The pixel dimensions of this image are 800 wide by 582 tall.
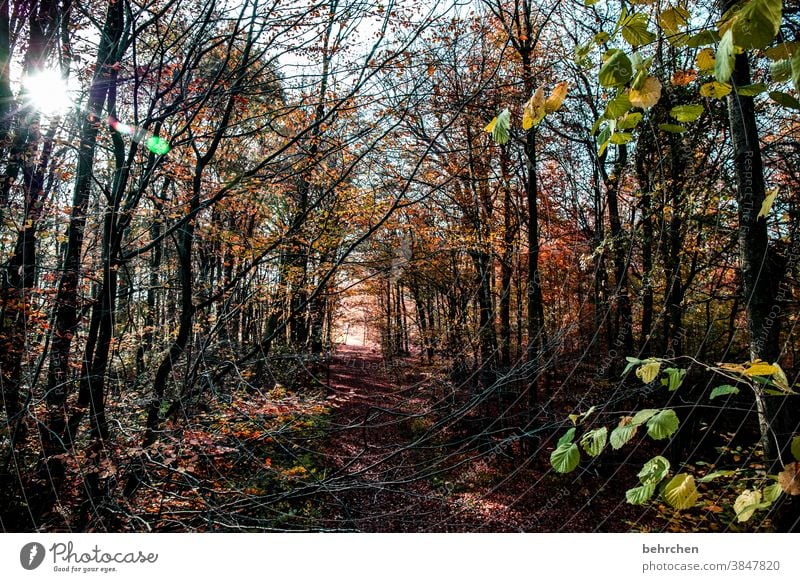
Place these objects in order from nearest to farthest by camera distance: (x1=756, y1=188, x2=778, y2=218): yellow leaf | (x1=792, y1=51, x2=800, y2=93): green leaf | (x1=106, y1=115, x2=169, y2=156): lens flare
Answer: (x1=792, y1=51, x2=800, y2=93): green leaf < (x1=756, y1=188, x2=778, y2=218): yellow leaf < (x1=106, y1=115, x2=169, y2=156): lens flare

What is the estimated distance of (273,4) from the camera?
2.42 meters

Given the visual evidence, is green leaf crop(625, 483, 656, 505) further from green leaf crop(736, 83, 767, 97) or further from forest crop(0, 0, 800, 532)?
green leaf crop(736, 83, 767, 97)

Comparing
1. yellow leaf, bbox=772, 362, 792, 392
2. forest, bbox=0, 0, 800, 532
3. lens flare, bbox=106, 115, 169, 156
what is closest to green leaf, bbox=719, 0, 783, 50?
forest, bbox=0, 0, 800, 532

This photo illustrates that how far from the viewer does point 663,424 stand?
81cm

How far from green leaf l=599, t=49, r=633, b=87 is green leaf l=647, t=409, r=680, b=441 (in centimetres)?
66

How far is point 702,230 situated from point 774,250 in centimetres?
156

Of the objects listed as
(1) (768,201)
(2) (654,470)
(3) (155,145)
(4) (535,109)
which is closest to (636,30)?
(4) (535,109)

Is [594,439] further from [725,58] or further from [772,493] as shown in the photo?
[725,58]

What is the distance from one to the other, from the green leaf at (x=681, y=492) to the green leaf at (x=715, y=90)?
854 mm

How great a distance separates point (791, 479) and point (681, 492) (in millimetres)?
226

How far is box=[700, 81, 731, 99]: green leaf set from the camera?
900 millimetres

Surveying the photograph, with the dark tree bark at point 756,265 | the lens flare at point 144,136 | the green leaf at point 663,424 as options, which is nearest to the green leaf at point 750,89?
the dark tree bark at point 756,265
